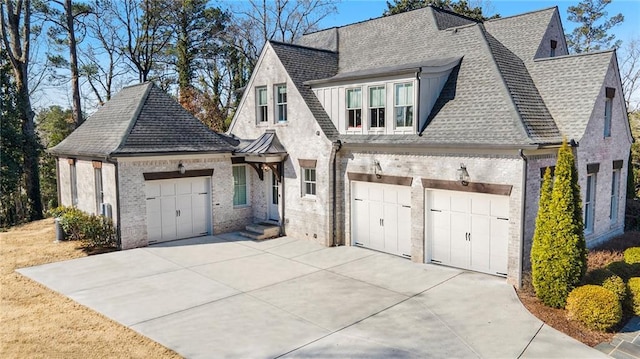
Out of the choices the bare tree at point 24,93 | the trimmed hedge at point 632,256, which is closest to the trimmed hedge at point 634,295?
the trimmed hedge at point 632,256

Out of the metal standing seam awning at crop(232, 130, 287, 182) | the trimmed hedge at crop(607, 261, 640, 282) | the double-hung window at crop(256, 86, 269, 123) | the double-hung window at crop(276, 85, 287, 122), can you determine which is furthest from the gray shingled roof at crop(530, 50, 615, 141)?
the double-hung window at crop(256, 86, 269, 123)

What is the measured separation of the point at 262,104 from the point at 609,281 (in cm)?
1423

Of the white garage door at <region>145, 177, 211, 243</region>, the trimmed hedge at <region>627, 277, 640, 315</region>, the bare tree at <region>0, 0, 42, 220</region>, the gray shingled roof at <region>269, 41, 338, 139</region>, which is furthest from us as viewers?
the bare tree at <region>0, 0, 42, 220</region>

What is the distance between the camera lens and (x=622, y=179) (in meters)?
17.0

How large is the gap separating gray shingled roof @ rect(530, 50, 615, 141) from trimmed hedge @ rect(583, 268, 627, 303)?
4.27 metres

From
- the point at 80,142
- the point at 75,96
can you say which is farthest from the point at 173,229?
the point at 75,96

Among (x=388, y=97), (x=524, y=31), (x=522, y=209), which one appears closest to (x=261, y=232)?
(x=388, y=97)

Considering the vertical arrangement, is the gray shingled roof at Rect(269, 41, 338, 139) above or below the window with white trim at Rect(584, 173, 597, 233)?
above

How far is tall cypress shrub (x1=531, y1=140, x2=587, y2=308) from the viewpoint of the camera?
Answer: 10164 millimetres

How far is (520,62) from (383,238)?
7727mm

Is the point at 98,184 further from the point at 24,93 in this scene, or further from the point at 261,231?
the point at 24,93

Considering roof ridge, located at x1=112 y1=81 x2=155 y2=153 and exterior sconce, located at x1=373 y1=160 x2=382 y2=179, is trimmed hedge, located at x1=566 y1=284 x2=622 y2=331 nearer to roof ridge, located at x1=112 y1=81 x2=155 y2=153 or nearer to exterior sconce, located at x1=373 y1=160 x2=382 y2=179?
exterior sconce, located at x1=373 y1=160 x2=382 y2=179

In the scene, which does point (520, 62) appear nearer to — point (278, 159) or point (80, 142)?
point (278, 159)

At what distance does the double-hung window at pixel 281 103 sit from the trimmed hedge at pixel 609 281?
1216 cm
